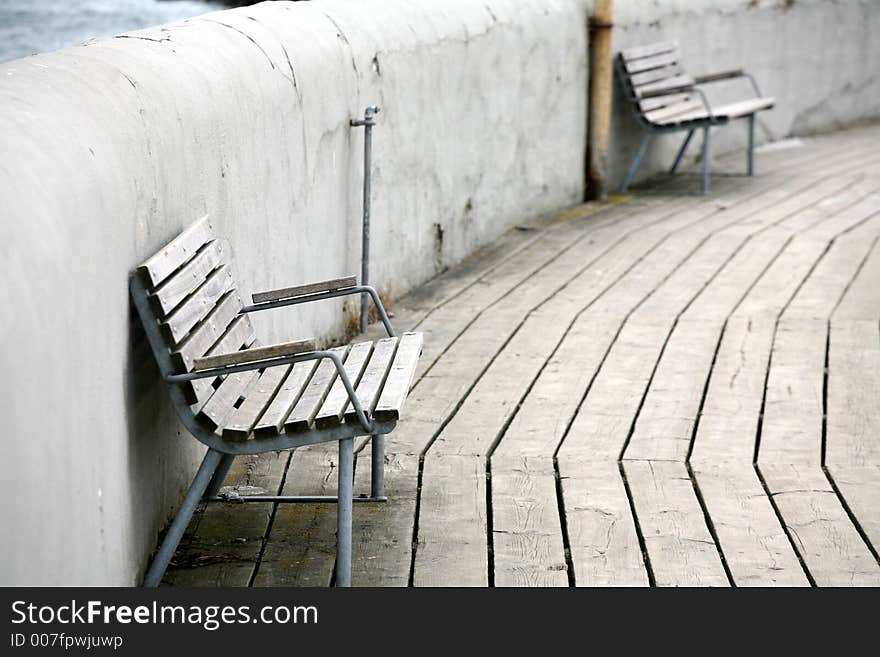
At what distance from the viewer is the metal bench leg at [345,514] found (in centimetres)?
267

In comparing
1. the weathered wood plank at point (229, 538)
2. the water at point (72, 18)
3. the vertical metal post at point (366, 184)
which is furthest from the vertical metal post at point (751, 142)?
the weathered wood plank at point (229, 538)

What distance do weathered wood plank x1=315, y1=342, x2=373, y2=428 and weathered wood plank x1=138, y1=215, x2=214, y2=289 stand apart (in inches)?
17.0

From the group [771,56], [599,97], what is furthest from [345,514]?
[771,56]

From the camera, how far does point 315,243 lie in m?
4.24

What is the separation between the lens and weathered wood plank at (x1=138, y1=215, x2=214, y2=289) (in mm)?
2605

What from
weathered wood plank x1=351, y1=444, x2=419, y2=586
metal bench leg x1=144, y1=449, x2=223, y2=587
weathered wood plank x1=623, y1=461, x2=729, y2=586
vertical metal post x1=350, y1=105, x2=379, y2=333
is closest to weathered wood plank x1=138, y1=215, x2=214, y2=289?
metal bench leg x1=144, y1=449, x2=223, y2=587

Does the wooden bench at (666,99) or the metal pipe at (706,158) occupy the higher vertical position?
the wooden bench at (666,99)

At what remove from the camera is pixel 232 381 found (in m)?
2.95

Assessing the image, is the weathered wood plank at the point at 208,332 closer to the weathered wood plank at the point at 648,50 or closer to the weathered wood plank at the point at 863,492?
the weathered wood plank at the point at 863,492

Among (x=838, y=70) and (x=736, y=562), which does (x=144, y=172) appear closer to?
(x=736, y=562)

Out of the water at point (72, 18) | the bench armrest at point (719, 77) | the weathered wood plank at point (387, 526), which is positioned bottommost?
the weathered wood plank at point (387, 526)

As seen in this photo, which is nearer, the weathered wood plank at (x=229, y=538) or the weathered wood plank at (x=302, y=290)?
the weathered wood plank at (x=229, y=538)

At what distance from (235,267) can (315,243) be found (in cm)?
81

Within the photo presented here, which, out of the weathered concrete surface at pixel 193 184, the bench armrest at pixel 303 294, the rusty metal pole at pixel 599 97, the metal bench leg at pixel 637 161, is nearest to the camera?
the weathered concrete surface at pixel 193 184
